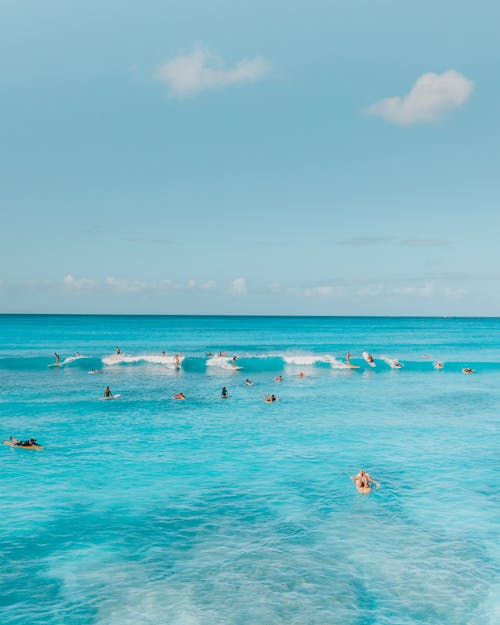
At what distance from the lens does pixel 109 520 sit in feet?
81.6

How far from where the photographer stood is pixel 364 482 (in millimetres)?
28453

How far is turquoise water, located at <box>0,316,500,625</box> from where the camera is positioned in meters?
18.3

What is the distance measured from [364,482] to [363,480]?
0.49 feet

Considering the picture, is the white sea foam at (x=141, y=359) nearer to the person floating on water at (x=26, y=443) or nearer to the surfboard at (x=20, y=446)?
the surfboard at (x=20, y=446)

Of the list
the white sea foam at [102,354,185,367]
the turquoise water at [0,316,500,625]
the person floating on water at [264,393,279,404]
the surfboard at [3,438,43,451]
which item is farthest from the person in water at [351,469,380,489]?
the white sea foam at [102,354,185,367]

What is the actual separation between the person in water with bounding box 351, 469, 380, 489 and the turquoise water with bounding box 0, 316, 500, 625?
645 mm

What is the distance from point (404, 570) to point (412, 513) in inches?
228

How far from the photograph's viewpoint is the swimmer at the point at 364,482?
28180mm

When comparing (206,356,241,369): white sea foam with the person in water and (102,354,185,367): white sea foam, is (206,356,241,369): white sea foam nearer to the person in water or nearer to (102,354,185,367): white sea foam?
(102,354,185,367): white sea foam

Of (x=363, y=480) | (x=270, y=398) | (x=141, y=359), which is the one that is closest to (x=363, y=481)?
(x=363, y=480)

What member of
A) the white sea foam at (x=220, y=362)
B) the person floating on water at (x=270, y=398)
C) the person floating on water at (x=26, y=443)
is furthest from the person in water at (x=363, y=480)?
the white sea foam at (x=220, y=362)

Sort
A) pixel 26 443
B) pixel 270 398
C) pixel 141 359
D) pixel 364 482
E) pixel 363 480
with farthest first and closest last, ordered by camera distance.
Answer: pixel 141 359, pixel 270 398, pixel 26 443, pixel 363 480, pixel 364 482

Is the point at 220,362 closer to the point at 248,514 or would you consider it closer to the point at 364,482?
the point at 364,482

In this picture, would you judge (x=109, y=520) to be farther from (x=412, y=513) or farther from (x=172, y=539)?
(x=412, y=513)
